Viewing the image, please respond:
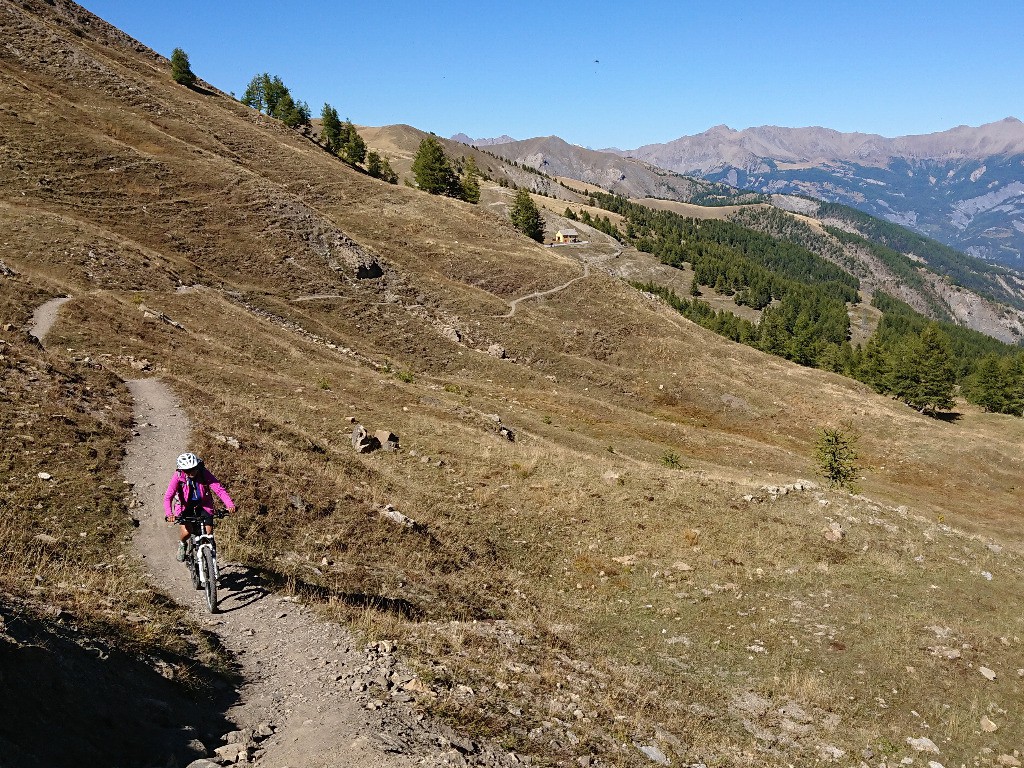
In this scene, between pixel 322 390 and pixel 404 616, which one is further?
pixel 322 390

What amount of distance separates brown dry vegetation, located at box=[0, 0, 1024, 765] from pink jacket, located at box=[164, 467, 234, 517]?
182 centimetres

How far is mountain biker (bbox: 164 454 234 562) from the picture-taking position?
38.3ft

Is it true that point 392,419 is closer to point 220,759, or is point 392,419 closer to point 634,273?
point 220,759

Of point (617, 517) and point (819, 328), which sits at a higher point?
point (819, 328)

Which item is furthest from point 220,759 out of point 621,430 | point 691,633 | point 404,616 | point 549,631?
point 621,430

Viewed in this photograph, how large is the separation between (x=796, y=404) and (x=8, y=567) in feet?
214

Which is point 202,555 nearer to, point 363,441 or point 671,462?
point 363,441

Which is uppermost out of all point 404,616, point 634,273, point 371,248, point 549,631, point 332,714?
point 634,273

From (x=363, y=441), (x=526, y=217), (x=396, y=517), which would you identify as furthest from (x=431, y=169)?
(x=396, y=517)

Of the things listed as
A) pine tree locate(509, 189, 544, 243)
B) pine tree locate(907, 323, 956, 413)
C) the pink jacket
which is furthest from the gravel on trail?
pine tree locate(509, 189, 544, 243)

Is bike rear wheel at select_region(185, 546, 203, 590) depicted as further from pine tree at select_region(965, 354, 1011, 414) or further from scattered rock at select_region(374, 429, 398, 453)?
pine tree at select_region(965, 354, 1011, 414)

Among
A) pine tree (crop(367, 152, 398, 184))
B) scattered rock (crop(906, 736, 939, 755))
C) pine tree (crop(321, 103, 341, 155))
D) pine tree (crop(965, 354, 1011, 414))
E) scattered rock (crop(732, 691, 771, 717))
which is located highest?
pine tree (crop(321, 103, 341, 155))

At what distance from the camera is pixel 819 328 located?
179 metres

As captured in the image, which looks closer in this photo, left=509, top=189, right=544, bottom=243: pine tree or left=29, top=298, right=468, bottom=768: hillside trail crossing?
left=29, top=298, right=468, bottom=768: hillside trail crossing
